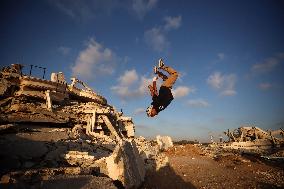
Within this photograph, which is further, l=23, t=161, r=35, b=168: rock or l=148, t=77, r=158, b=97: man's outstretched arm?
l=148, t=77, r=158, b=97: man's outstretched arm

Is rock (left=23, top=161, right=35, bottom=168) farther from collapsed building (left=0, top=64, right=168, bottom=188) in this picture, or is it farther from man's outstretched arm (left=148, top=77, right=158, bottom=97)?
man's outstretched arm (left=148, top=77, right=158, bottom=97)

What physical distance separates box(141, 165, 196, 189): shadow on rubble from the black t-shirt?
3281 millimetres

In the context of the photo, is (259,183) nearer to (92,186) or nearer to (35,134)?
(92,186)

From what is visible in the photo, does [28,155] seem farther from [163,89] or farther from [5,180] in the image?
[163,89]

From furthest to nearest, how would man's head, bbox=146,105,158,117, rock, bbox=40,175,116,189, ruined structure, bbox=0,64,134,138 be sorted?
1. ruined structure, bbox=0,64,134,138
2. man's head, bbox=146,105,158,117
3. rock, bbox=40,175,116,189

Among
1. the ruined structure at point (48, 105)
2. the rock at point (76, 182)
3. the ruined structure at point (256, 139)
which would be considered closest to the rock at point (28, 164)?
the rock at point (76, 182)

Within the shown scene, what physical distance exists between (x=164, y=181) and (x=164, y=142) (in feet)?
45.7

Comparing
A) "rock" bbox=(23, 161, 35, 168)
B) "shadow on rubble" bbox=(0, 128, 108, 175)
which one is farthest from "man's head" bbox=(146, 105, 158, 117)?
"rock" bbox=(23, 161, 35, 168)

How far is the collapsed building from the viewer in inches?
230

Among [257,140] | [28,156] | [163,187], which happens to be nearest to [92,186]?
[28,156]

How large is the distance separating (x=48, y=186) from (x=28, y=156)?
10.4 ft

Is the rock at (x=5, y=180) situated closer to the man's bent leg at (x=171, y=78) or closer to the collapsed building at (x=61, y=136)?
the collapsed building at (x=61, y=136)

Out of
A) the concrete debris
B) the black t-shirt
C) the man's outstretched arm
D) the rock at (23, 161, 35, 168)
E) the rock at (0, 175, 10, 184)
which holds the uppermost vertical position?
the man's outstretched arm

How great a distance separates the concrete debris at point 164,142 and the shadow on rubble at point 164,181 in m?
11.0
